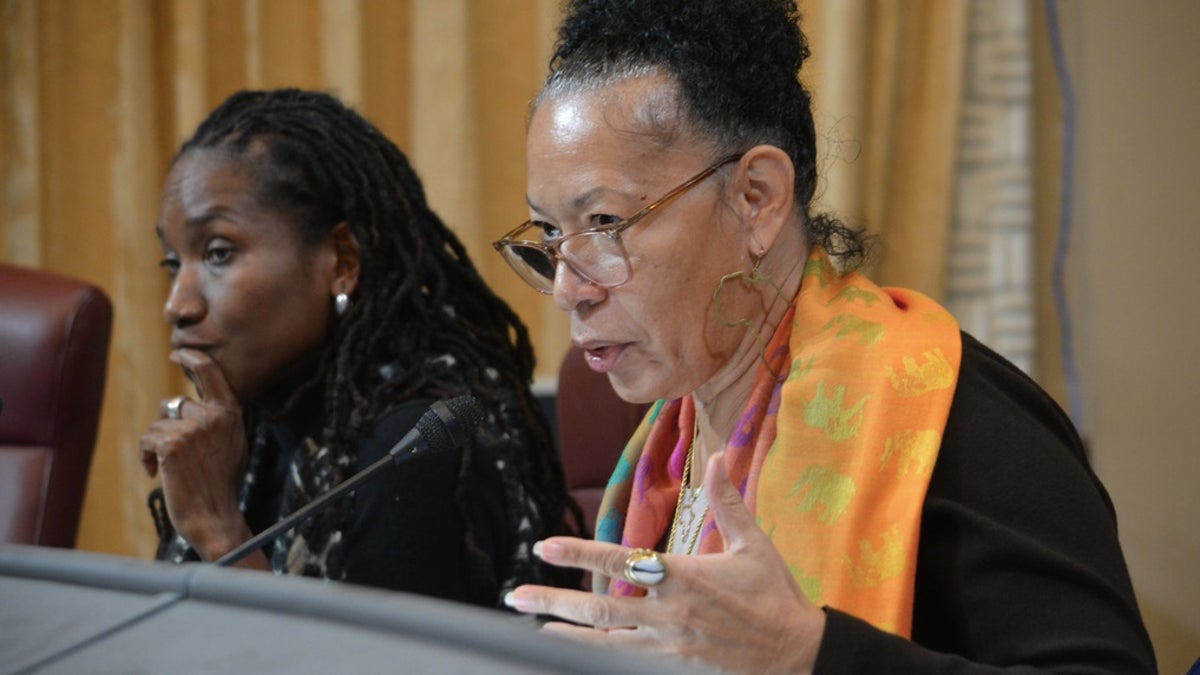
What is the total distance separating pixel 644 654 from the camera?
1.83ft

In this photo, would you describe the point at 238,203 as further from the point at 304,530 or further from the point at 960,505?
the point at 960,505

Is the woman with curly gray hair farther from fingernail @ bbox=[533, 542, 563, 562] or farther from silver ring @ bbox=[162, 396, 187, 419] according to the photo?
silver ring @ bbox=[162, 396, 187, 419]

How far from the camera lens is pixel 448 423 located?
1228mm

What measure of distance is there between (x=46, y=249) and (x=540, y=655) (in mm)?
2805

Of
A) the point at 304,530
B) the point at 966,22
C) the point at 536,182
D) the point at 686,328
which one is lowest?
the point at 304,530

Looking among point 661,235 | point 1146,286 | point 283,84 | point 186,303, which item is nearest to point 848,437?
→ point 661,235

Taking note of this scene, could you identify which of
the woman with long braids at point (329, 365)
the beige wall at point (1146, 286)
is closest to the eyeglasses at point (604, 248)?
the woman with long braids at point (329, 365)

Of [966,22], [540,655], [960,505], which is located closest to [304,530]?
[960,505]

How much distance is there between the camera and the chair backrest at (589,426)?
2.00 metres

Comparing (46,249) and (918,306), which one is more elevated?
(918,306)

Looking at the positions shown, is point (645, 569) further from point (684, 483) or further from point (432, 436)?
point (684, 483)

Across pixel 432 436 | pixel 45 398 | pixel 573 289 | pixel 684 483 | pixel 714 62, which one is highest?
pixel 714 62

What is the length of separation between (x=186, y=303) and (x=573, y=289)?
0.75 meters

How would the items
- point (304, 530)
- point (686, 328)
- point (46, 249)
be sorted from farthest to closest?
point (46, 249) → point (304, 530) → point (686, 328)
